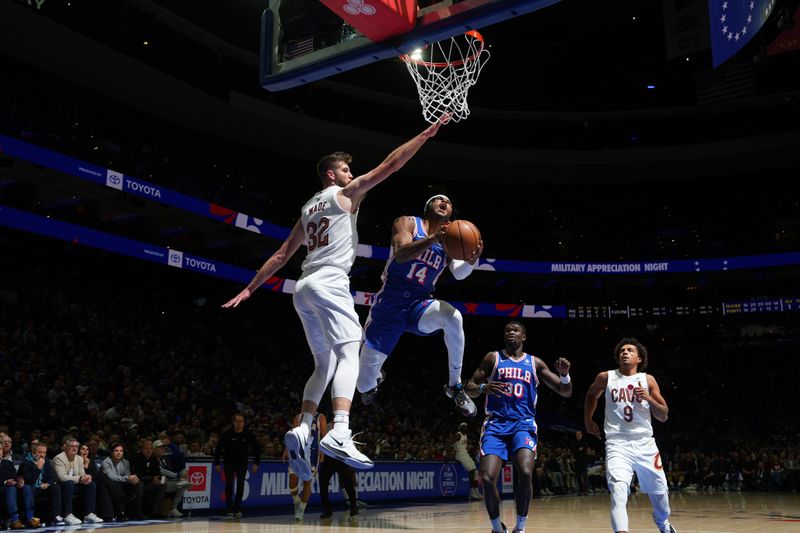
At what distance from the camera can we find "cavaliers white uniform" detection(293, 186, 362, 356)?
5.30 metres

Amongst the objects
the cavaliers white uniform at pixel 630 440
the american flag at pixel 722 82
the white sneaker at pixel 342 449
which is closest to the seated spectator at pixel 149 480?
the cavaliers white uniform at pixel 630 440

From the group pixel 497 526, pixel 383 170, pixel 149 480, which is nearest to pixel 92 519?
pixel 149 480

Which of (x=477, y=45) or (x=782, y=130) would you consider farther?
(x=782, y=130)

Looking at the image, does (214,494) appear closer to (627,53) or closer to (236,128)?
(236,128)

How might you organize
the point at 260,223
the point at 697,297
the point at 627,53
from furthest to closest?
1. the point at 697,297
2. the point at 627,53
3. the point at 260,223

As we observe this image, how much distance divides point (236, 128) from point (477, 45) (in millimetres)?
19190

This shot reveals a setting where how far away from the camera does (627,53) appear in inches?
1169

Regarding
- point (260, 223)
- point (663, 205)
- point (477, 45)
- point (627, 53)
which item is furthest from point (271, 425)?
point (663, 205)

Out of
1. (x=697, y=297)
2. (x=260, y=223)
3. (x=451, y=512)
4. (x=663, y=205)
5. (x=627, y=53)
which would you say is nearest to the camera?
(x=451, y=512)

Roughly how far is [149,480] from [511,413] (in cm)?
687

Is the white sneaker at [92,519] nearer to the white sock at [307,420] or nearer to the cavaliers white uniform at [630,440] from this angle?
the white sock at [307,420]

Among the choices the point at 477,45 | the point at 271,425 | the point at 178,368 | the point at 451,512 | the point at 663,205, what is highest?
the point at 663,205

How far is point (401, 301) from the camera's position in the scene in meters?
6.69

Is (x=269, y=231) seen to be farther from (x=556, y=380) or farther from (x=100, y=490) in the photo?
(x=556, y=380)
